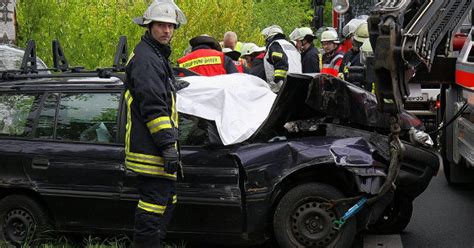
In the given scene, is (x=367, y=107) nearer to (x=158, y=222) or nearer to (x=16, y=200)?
(x=158, y=222)

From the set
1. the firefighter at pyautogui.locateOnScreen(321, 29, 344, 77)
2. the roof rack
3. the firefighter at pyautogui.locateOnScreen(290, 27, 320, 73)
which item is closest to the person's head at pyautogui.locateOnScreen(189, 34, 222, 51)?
the roof rack

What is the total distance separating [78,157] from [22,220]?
687 millimetres

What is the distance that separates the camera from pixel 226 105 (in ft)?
20.9

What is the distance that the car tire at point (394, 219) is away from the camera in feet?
23.3

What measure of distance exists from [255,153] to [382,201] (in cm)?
101

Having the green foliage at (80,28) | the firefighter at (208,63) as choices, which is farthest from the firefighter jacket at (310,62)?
the firefighter at (208,63)

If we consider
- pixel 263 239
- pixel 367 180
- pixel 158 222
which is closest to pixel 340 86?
pixel 367 180

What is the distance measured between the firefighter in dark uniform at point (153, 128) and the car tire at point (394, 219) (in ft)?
7.39

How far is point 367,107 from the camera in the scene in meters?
6.59

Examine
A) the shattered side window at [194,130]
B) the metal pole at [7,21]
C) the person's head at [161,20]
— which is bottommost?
the shattered side window at [194,130]

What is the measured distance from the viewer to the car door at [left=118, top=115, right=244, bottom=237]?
611 centimetres

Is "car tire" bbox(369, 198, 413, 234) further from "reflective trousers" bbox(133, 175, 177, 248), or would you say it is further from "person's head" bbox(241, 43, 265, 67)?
"person's head" bbox(241, 43, 265, 67)

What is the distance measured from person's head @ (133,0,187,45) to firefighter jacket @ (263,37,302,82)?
5.44 m

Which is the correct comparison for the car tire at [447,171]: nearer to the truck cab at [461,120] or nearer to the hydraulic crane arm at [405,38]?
the truck cab at [461,120]
